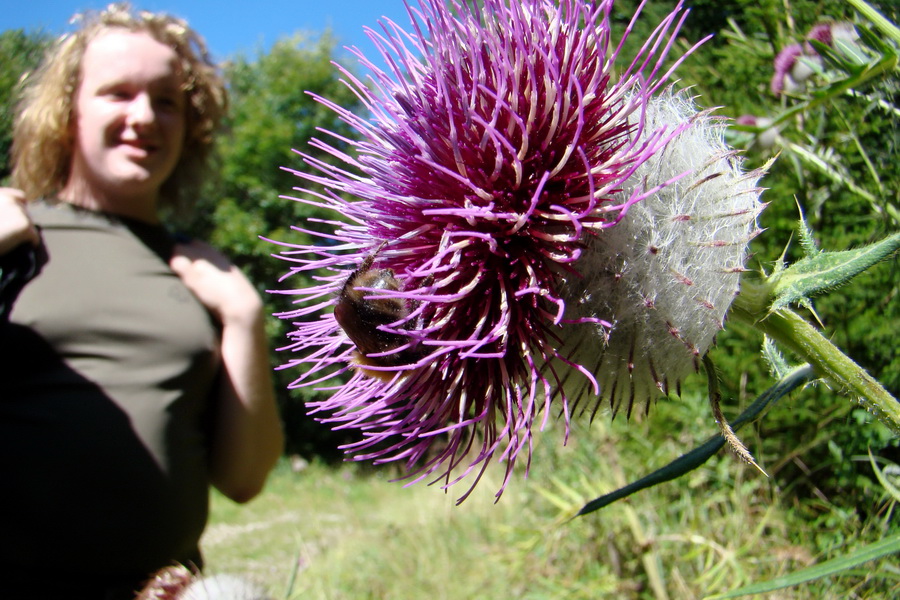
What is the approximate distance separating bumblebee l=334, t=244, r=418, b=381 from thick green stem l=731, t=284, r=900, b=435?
635 mm

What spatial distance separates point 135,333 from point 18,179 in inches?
42.2

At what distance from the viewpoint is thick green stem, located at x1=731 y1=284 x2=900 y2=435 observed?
1.12m

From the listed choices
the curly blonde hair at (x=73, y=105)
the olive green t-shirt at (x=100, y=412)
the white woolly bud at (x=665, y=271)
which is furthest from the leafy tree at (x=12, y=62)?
the white woolly bud at (x=665, y=271)

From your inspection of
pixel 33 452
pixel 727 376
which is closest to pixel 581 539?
pixel 727 376

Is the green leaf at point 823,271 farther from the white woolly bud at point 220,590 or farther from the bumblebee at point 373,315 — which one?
the white woolly bud at point 220,590

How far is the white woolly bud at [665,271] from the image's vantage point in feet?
3.76

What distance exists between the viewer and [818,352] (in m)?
1.15

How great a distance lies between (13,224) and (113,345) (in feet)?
1.47

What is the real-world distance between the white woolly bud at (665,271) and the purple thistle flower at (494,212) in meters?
0.03

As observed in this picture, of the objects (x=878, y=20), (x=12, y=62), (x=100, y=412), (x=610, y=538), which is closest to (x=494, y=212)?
(x=878, y=20)

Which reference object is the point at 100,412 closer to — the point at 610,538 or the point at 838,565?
the point at 838,565

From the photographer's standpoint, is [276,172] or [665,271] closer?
[665,271]

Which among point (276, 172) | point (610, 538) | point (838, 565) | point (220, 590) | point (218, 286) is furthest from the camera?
point (276, 172)

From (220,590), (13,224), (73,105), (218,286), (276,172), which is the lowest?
A: (276,172)
